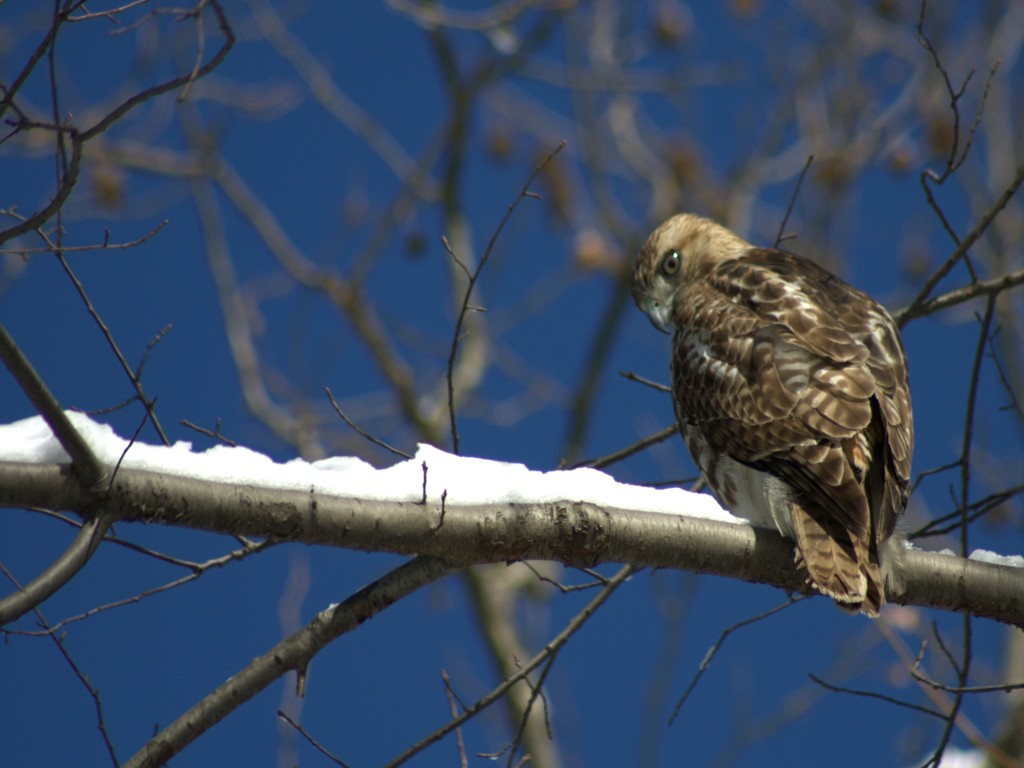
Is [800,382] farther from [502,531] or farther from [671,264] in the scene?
[671,264]

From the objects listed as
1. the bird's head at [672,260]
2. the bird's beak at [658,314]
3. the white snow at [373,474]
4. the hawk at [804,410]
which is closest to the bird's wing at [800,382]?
the hawk at [804,410]

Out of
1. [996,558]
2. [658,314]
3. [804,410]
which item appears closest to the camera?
[996,558]

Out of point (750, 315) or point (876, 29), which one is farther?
point (876, 29)

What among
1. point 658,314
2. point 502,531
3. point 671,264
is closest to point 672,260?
point 671,264

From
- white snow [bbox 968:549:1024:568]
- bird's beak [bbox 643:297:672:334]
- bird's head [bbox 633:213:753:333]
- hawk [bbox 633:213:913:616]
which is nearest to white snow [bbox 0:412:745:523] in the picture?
hawk [bbox 633:213:913:616]

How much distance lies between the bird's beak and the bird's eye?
16 centimetres

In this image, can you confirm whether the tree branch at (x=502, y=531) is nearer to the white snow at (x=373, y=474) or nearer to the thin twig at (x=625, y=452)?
the white snow at (x=373, y=474)

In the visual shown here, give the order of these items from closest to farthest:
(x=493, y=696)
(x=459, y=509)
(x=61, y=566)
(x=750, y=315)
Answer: (x=61, y=566) → (x=459, y=509) → (x=493, y=696) → (x=750, y=315)

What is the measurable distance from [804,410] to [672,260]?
7.12 feet

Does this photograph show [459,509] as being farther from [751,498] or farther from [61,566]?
[751,498]

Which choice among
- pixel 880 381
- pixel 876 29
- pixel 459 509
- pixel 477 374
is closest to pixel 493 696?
pixel 459 509

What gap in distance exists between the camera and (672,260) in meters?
5.77

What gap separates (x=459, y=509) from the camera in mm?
3006

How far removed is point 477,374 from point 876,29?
522 cm
